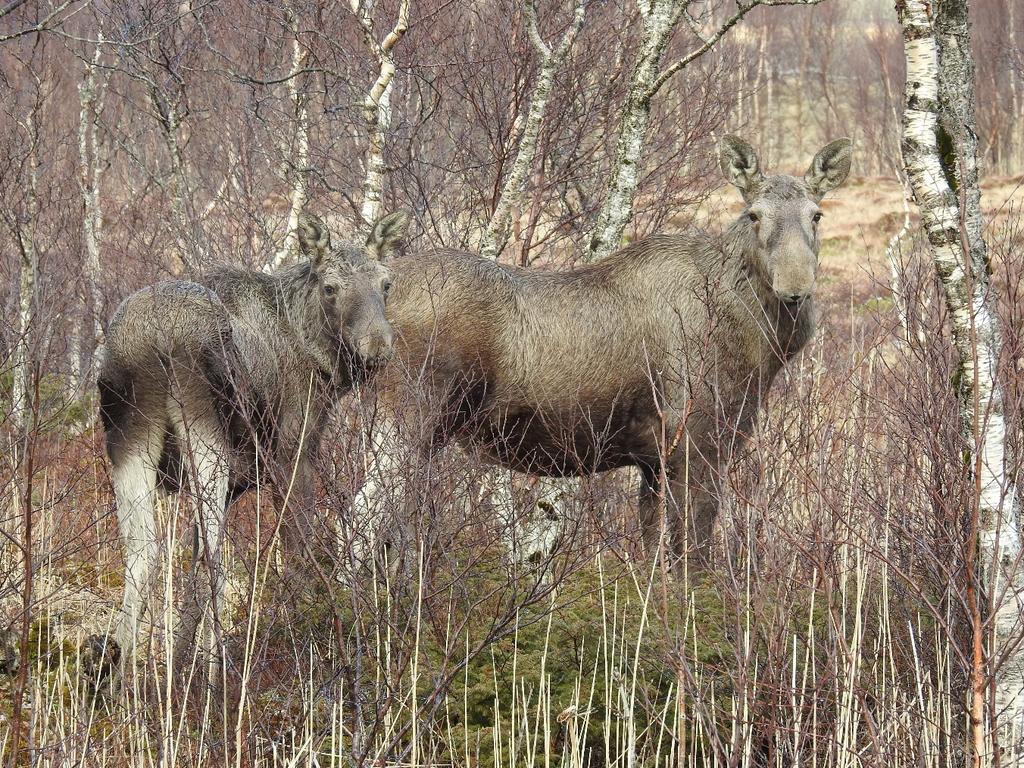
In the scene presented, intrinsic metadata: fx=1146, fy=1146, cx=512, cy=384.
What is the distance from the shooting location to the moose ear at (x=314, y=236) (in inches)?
241

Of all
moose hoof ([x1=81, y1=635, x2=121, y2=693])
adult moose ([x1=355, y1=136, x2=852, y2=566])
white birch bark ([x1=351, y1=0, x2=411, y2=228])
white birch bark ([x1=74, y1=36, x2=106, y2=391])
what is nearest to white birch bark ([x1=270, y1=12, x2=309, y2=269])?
white birch bark ([x1=351, y1=0, x2=411, y2=228])

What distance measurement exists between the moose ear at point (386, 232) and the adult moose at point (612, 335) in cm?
27

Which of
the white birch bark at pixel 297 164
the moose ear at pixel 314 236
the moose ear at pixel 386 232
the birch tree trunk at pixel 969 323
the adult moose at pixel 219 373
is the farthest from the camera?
the white birch bark at pixel 297 164

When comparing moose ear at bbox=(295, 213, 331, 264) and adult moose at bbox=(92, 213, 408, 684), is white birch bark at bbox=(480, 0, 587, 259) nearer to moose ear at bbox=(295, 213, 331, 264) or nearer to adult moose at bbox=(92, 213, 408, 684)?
adult moose at bbox=(92, 213, 408, 684)

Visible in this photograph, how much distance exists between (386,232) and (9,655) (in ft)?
9.76

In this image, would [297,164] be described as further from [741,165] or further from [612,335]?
[741,165]

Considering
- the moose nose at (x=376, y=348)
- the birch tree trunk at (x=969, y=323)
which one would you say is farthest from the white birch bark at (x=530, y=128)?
the birch tree trunk at (x=969, y=323)

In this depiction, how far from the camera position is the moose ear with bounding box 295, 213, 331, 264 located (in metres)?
6.12

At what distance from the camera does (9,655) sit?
5.95 meters

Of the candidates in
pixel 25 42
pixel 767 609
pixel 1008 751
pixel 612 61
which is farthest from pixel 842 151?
pixel 25 42

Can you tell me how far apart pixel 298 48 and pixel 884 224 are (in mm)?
22077

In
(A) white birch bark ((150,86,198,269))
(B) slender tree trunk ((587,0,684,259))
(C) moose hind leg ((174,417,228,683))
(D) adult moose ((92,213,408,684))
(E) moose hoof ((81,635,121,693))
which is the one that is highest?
(A) white birch bark ((150,86,198,269))

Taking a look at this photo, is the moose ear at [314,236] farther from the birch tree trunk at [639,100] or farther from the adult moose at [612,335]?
the birch tree trunk at [639,100]

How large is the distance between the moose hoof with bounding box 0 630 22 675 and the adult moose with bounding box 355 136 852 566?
7.55 ft
